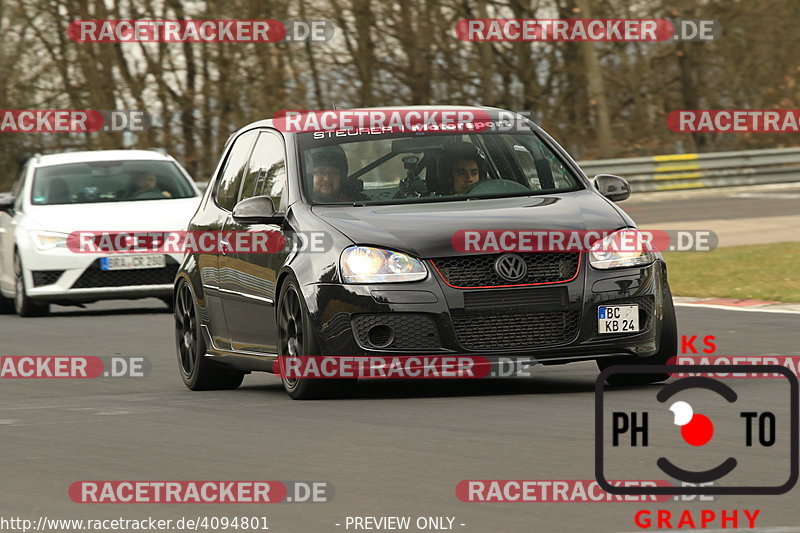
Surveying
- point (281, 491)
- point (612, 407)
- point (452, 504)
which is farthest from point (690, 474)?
point (612, 407)

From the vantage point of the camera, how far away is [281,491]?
23.7 ft

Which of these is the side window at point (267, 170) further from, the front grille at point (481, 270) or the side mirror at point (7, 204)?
the side mirror at point (7, 204)

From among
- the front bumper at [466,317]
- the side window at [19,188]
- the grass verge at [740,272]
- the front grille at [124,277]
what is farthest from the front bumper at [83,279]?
the front bumper at [466,317]

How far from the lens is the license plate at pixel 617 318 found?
9.98m

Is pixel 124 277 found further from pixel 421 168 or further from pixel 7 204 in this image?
pixel 421 168

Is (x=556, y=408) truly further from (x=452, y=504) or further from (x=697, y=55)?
(x=697, y=55)

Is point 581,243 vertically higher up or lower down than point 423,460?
higher up

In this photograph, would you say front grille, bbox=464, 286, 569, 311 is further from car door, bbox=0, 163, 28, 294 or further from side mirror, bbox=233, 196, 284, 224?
car door, bbox=0, 163, 28, 294

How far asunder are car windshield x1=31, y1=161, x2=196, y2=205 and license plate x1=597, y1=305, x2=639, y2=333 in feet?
32.7

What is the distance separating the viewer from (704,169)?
38750 mm

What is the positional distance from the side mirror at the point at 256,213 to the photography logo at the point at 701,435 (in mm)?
2089

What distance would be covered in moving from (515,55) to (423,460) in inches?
1338

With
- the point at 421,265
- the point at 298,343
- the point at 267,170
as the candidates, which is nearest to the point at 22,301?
the point at 267,170

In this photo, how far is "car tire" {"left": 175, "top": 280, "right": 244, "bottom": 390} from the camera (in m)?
11.8
